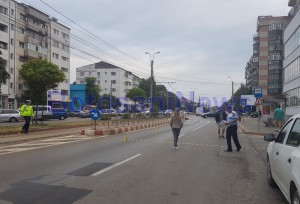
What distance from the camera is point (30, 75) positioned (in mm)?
24047

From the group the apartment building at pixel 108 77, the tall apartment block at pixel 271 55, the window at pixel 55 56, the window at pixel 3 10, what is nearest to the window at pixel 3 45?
the window at pixel 3 10

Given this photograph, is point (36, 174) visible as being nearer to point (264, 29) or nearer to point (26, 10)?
point (26, 10)

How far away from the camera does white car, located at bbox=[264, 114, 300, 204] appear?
4.64 m

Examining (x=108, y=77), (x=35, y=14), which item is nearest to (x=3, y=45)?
(x=35, y=14)

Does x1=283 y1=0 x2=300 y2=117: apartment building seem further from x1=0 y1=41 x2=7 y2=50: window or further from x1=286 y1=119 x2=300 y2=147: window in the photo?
x1=0 y1=41 x2=7 y2=50: window

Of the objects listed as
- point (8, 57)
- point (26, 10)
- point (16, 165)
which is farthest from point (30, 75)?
Result: point (26, 10)

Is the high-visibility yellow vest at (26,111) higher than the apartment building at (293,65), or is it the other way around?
the apartment building at (293,65)

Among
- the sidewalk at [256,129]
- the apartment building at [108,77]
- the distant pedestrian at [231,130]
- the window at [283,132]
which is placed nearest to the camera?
the window at [283,132]

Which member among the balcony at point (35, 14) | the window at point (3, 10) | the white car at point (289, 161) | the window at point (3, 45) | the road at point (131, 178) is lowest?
the road at point (131, 178)

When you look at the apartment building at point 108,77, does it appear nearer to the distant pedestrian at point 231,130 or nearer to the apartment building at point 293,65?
the apartment building at point 293,65

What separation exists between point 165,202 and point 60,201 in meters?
1.71

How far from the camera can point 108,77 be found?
11594cm

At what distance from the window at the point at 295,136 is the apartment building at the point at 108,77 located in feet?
352

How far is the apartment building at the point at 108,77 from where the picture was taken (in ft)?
377
